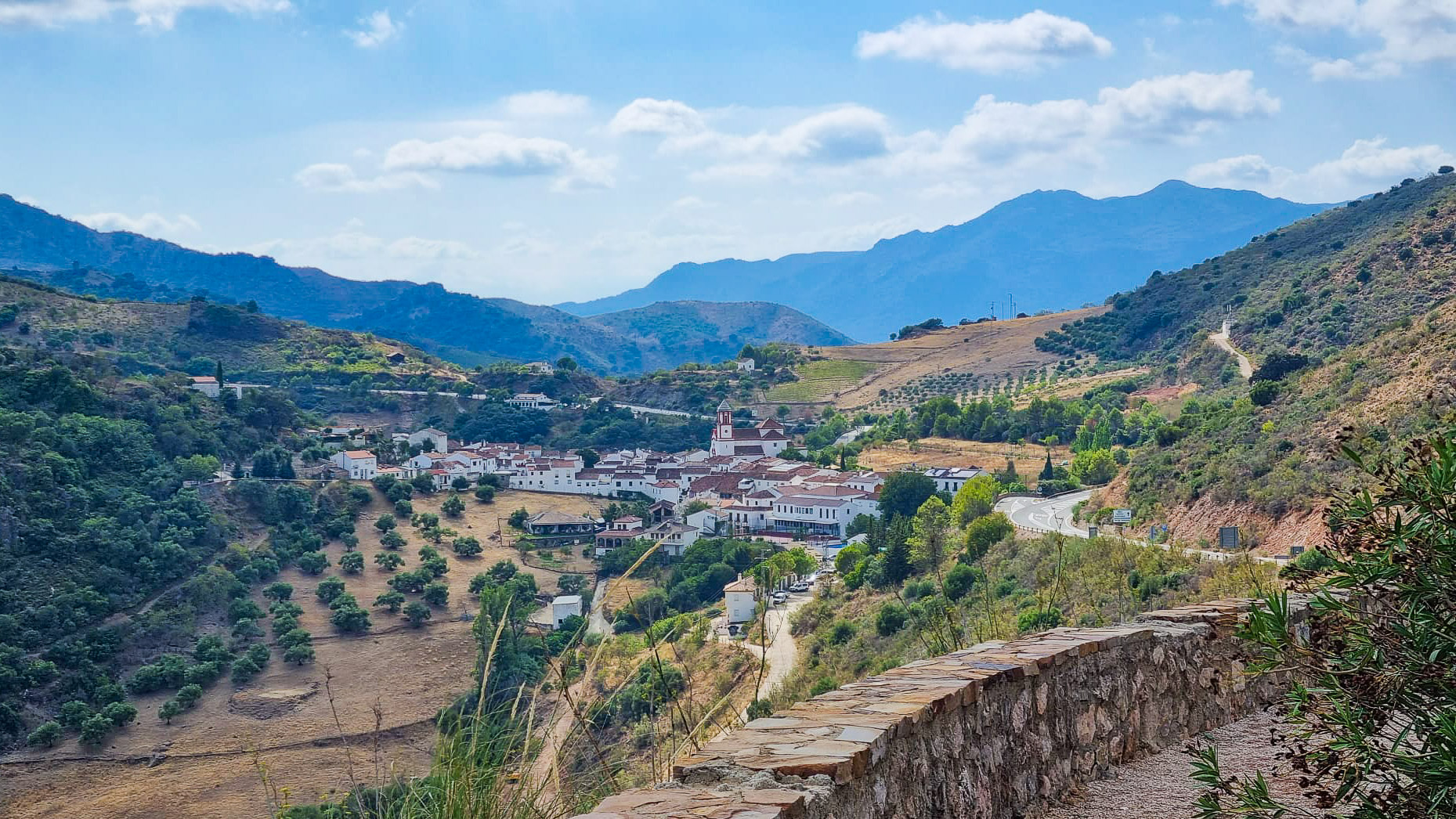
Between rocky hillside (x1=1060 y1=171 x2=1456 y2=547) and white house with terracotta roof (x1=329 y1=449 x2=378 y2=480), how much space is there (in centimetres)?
3063

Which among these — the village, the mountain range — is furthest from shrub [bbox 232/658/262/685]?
the mountain range

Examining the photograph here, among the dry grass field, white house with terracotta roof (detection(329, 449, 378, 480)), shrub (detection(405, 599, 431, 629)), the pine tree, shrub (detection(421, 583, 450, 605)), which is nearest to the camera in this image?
the pine tree

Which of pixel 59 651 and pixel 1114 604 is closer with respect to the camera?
pixel 1114 604

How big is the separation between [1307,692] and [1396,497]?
489mm

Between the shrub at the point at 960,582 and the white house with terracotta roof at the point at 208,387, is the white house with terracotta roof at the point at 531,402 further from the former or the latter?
the shrub at the point at 960,582

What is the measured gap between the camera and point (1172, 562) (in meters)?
13.1

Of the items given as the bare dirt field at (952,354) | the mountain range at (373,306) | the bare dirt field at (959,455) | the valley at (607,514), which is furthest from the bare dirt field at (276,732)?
the mountain range at (373,306)

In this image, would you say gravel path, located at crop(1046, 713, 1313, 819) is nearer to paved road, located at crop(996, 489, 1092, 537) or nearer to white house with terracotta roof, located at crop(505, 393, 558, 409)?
paved road, located at crop(996, 489, 1092, 537)

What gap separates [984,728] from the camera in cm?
334

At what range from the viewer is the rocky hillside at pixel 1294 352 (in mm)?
17391

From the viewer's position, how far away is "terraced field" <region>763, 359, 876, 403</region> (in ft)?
222

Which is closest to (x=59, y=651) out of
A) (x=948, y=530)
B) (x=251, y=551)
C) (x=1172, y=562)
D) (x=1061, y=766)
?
(x=251, y=551)

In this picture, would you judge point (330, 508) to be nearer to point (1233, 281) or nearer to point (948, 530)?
point (948, 530)

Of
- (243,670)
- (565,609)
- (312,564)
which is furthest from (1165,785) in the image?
(312,564)
